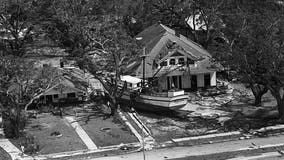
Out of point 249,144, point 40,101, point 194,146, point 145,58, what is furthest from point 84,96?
point 249,144

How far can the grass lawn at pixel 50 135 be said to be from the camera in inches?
1537

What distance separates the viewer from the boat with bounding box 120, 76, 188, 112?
152 ft

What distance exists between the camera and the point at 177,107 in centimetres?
4684

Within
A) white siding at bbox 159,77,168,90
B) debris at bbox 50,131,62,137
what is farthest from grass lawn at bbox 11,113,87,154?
white siding at bbox 159,77,168,90

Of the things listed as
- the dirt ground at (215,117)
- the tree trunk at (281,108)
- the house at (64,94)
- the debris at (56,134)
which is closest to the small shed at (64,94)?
the house at (64,94)

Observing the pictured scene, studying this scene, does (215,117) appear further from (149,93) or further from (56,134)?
(56,134)

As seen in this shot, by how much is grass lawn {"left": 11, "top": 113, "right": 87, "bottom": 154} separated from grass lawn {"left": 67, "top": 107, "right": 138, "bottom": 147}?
57.0 inches

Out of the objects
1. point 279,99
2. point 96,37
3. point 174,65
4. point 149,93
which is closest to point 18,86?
point 96,37

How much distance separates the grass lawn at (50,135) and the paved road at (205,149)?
3.88m

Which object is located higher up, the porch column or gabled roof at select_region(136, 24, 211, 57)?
gabled roof at select_region(136, 24, 211, 57)

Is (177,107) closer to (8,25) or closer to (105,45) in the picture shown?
(105,45)

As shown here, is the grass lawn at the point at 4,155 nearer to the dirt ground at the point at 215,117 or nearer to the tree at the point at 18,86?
the tree at the point at 18,86

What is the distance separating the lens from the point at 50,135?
41750mm

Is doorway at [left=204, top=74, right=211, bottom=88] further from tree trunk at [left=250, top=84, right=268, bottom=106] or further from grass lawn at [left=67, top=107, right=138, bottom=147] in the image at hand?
grass lawn at [left=67, top=107, right=138, bottom=147]
